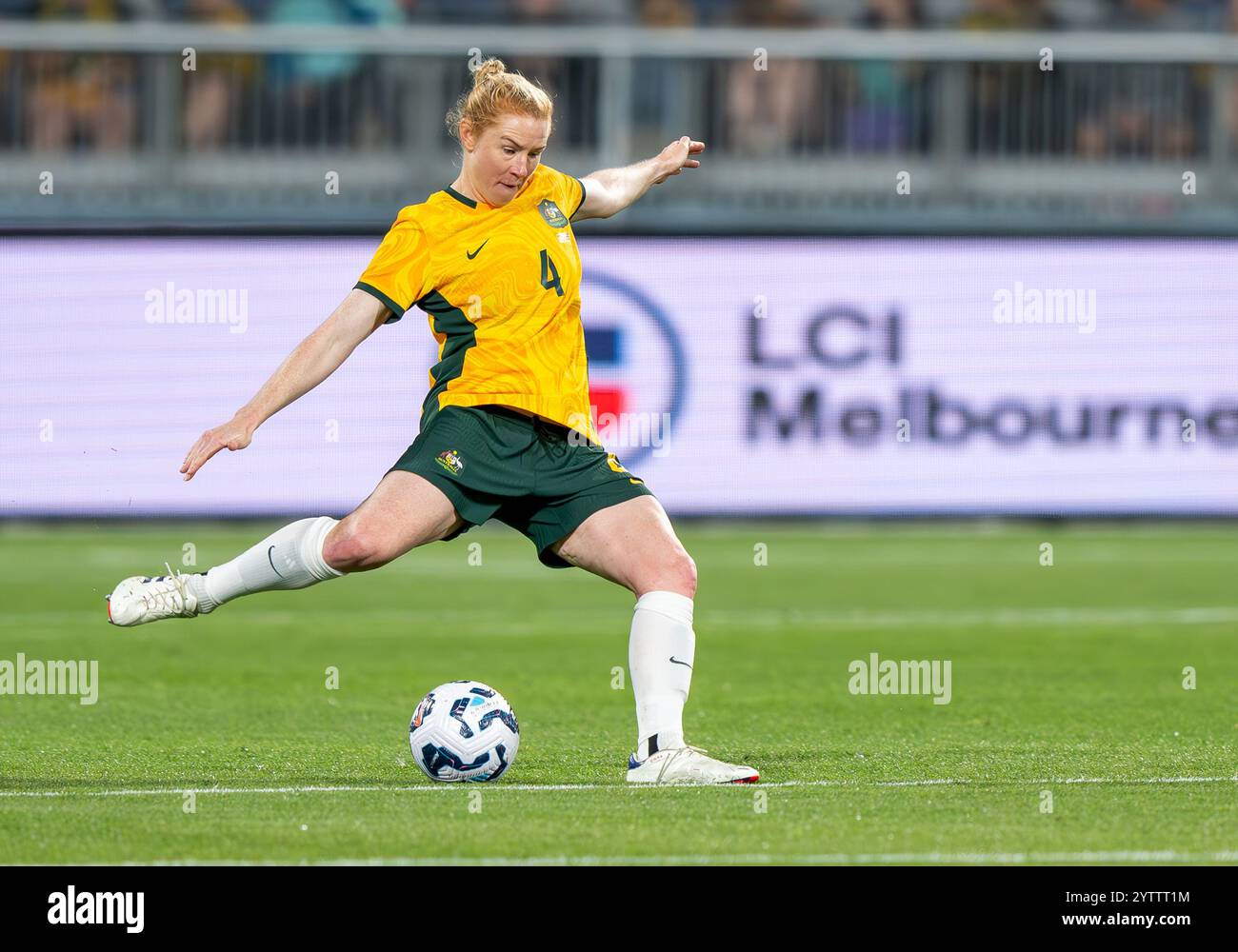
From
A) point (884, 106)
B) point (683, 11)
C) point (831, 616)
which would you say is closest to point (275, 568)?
point (831, 616)

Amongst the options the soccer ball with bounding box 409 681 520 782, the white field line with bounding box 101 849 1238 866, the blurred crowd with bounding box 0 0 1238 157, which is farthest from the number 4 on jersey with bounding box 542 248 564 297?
the blurred crowd with bounding box 0 0 1238 157

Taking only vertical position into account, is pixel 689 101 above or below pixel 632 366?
above

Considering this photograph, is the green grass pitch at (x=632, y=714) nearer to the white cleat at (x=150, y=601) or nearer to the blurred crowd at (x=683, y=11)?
the white cleat at (x=150, y=601)

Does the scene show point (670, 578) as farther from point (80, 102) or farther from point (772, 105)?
point (80, 102)

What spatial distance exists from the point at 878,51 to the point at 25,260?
260 inches

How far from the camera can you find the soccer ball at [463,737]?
662 centimetres

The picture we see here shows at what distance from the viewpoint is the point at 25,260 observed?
16.1 meters

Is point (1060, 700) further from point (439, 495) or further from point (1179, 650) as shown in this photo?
point (439, 495)

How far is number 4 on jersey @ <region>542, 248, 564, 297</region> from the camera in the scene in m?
6.71

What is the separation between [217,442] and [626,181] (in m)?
1.79

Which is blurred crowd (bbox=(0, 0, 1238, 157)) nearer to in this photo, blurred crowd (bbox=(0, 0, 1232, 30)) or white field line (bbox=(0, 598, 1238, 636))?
blurred crowd (bbox=(0, 0, 1232, 30))

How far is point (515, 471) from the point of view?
6637 millimetres

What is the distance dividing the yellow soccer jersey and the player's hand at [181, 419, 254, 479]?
0.59 metres

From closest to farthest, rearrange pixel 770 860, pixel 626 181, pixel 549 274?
1. pixel 770 860
2. pixel 549 274
3. pixel 626 181
